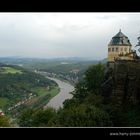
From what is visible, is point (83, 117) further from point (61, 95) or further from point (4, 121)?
point (4, 121)

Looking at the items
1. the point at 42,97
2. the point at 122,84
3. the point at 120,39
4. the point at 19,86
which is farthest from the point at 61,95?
the point at 120,39

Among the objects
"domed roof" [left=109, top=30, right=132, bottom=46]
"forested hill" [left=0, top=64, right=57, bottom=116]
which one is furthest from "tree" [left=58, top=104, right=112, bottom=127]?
"domed roof" [left=109, top=30, right=132, bottom=46]

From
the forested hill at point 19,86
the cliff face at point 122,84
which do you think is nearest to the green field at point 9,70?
the forested hill at point 19,86

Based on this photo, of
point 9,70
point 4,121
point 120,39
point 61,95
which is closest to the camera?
point 4,121

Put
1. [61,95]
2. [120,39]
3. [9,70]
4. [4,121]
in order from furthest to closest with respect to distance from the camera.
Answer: [61,95]
[9,70]
[120,39]
[4,121]

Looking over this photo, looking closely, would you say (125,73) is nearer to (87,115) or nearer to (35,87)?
(87,115)

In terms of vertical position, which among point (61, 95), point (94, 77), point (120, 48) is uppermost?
point (120, 48)
